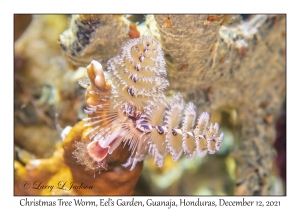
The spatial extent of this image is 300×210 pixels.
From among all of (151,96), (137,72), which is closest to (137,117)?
(151,96)

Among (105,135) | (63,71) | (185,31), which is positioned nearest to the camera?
(105,135)

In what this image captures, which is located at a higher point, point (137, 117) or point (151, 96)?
point (151, 96)

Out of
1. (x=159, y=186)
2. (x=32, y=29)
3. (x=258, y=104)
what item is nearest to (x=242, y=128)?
(x=258, y=104)

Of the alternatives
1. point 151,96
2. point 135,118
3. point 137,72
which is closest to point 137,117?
point 135,118

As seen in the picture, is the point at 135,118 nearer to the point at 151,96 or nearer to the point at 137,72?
the point at 151,96

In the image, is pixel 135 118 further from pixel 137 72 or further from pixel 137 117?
pixel 137 72

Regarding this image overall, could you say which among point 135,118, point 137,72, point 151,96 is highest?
point 137,72

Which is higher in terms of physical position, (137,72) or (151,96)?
(137,72)
